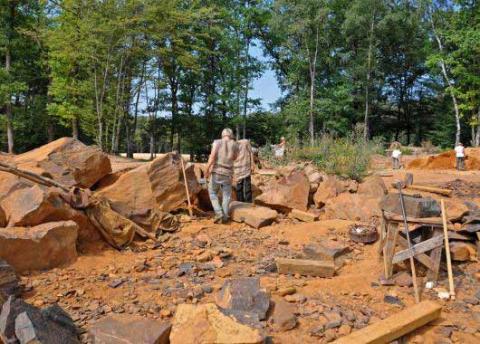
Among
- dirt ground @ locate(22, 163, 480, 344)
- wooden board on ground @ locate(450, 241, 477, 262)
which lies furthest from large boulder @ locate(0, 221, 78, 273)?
wooden board on ground @ locate(450, 241, 477, 262)

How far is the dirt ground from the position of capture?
3615mm

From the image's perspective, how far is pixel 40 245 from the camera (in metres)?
4.55

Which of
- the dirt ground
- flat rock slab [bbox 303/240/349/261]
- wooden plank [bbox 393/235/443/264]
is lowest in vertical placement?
the dirt ground

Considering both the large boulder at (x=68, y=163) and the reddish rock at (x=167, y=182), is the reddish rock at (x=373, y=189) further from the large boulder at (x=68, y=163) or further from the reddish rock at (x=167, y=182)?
the large boulder at (x=68, y=163)

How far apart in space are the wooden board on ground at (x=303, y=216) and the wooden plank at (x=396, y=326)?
334 centimetres

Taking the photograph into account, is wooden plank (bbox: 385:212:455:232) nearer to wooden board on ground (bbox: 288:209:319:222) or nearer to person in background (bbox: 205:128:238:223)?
wooden board on ground (bbox: 288:209:319:222)

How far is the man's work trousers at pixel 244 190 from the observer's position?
25.6 ft

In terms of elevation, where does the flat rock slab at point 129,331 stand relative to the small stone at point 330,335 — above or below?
above

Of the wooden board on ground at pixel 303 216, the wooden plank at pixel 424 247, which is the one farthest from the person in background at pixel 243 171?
the wooden plank at pixel 424 247

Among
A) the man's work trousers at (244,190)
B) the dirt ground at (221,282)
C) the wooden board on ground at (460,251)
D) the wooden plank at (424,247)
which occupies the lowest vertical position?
the dirt ground at (221,282)

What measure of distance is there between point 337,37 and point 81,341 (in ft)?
88.3

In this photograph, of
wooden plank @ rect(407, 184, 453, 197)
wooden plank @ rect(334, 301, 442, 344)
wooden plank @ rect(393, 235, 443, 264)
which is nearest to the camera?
wooden plank @ rect(334, 301, 442, 344)

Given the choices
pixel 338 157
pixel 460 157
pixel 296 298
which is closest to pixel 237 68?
pixel 460 157

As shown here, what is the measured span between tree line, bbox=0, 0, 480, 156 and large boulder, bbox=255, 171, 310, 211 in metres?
13.9
